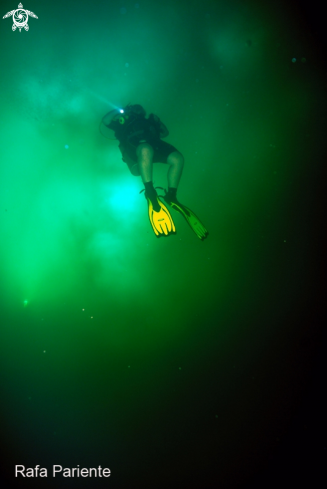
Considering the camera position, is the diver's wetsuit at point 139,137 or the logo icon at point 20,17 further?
the logo icon at point 20,17

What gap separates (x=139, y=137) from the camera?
9.62 feet

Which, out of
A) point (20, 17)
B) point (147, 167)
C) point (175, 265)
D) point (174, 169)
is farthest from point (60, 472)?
point (20, 17)

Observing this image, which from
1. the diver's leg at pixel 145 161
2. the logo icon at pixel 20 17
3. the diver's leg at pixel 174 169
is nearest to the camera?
the diver's leg at pixel 145 161

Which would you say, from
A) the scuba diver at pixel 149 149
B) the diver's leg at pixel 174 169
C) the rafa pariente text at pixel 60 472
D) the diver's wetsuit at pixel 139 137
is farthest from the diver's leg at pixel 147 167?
the rafa pariente text at pixel 60 472

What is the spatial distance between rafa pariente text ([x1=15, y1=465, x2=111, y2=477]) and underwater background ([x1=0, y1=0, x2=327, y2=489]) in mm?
89

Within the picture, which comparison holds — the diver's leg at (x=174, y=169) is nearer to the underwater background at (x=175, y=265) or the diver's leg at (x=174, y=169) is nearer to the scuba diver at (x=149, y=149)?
the scuba diver at (x=149, y=149)

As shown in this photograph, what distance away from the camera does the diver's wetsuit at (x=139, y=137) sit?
294 centimetres

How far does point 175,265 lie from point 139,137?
2971 millimetres

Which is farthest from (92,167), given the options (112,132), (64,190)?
(112,132)

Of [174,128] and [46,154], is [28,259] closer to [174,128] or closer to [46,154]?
[46,154]

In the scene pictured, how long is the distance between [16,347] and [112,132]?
4.94m

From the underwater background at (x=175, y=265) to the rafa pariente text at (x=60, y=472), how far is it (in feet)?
0.29

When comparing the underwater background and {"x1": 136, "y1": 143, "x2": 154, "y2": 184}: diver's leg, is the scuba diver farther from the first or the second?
the underwater background

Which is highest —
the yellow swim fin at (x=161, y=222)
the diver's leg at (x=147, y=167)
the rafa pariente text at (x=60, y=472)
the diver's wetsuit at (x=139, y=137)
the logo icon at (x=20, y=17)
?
the logo icon at (x=20, y=17)
